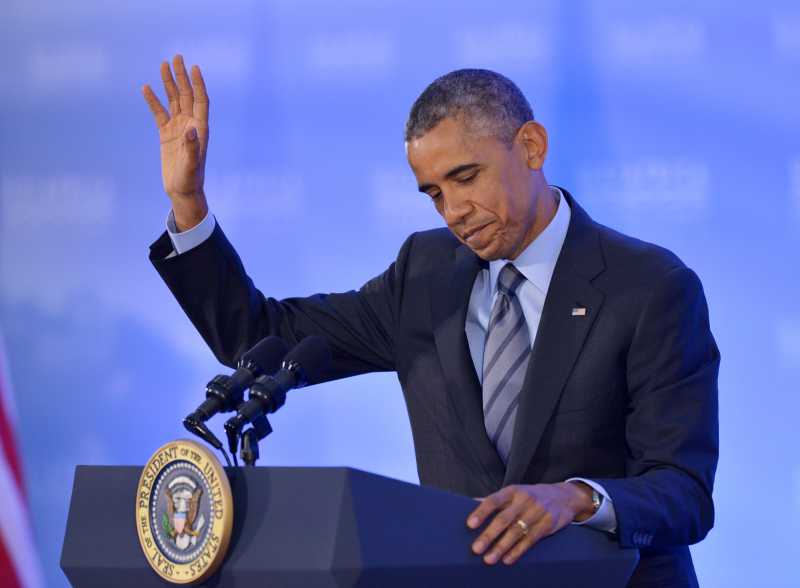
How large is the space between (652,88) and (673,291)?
1220 millimetres

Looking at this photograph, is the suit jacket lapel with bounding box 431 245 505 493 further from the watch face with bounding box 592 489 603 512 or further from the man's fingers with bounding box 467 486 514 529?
the man's fingers with bounding box 467 486 514 529

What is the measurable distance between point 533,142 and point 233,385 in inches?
31.3

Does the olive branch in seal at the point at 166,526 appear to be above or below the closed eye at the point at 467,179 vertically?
below

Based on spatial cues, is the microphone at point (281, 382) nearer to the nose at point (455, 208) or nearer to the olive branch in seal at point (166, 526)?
the olive branch in seal at point (166, 526)

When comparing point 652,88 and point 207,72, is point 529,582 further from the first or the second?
point 207,72

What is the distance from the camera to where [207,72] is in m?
3.37

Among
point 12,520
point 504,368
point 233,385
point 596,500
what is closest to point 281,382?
point 233,385

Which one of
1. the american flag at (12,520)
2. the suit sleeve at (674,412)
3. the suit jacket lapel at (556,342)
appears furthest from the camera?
the american flag at (12,520)

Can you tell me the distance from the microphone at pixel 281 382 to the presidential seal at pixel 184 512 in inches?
4.1

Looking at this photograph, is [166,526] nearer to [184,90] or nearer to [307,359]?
[307,359]

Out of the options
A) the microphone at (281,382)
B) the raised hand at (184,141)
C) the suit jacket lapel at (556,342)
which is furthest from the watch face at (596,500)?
the raised hand at (184,141)

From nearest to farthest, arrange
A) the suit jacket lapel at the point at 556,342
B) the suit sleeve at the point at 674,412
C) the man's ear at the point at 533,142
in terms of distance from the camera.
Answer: the suit sleeve at the point at 674,412 < the suit jacket lapel at the point at 556,342 < the man's ear at the point at 533,142

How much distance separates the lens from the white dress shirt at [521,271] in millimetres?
1993

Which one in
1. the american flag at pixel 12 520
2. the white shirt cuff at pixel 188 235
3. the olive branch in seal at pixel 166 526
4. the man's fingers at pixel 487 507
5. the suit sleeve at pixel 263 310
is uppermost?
the white shirt cuff at pixel 188 235
